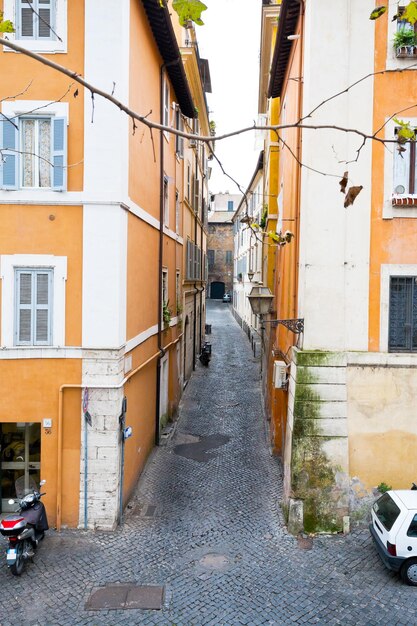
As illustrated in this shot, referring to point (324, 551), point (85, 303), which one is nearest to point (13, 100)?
point (85, 303)

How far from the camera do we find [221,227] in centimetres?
6525

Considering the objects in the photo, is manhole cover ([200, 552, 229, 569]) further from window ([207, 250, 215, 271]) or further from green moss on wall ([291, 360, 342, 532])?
window ([207, 250, 215, 271])

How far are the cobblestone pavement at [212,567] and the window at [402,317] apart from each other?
368 cm

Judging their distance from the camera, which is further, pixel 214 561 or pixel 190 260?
pixel 190 260

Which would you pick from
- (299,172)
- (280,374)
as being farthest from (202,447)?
(299,172)

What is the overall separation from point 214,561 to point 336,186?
721 cm

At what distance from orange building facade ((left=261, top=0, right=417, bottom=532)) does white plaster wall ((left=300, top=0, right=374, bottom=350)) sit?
2 cm

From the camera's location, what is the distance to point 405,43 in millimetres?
9648

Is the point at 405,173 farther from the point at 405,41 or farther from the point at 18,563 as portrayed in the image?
the point at 18,563

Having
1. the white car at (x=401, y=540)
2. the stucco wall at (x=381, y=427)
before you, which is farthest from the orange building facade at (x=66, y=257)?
the white car at (x=401, y=540)

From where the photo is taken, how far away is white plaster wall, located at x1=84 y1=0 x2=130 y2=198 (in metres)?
9.51

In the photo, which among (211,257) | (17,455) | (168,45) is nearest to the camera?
(17,455)

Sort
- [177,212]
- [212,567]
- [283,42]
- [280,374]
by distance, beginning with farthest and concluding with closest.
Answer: [177,212] → [283,42] → [280,374] → [212,567]

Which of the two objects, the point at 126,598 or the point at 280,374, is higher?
the point at 280,374
